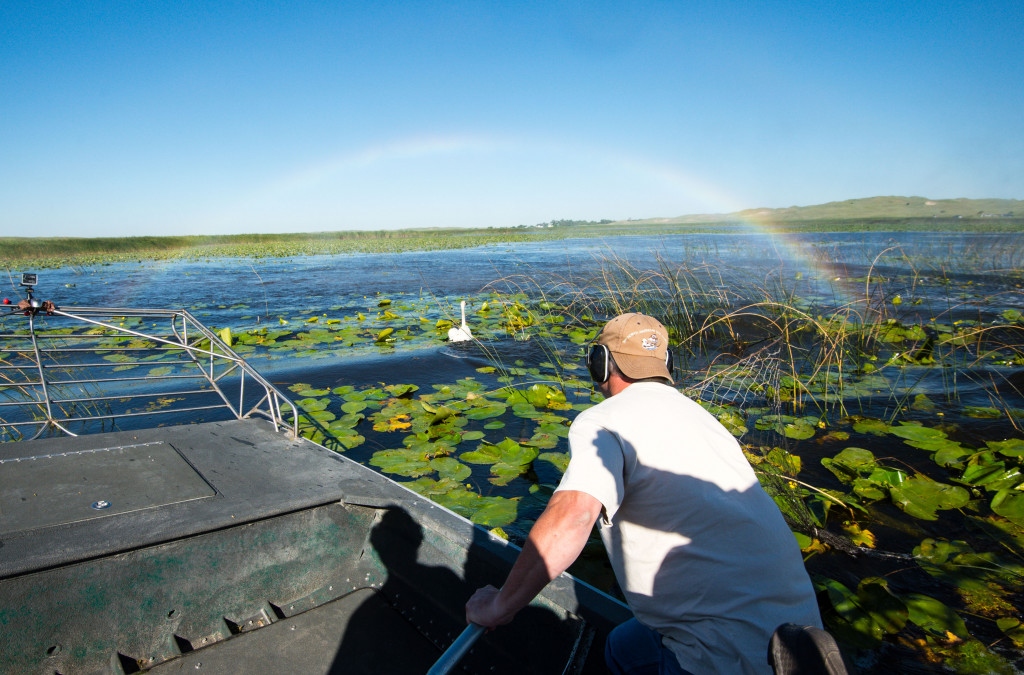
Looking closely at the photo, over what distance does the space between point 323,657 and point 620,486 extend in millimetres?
1344

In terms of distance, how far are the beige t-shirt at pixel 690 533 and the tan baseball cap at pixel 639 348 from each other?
142mm

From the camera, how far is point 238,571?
6.13ft

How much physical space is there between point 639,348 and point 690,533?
50 centimetres

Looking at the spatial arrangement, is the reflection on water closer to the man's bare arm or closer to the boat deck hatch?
the boat deck hatch

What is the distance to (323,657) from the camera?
72.4 inches

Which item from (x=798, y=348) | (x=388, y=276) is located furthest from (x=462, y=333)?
(x=388, y=276)

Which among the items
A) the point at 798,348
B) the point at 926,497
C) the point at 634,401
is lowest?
the point at 926,497

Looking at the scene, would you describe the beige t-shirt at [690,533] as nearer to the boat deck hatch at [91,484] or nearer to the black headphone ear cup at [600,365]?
the black headphone ear cup at [600,365]

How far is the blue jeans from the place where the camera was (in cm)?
136

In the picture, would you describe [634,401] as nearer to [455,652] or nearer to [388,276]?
[455,652]

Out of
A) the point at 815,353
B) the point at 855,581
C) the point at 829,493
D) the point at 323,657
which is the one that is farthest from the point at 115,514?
the point at 815,353

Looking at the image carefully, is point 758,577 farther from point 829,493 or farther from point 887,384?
point 887,384

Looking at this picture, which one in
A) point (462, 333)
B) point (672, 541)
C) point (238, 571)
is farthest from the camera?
point (462, 333)

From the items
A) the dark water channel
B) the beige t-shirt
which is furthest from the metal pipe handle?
the dark water channel
